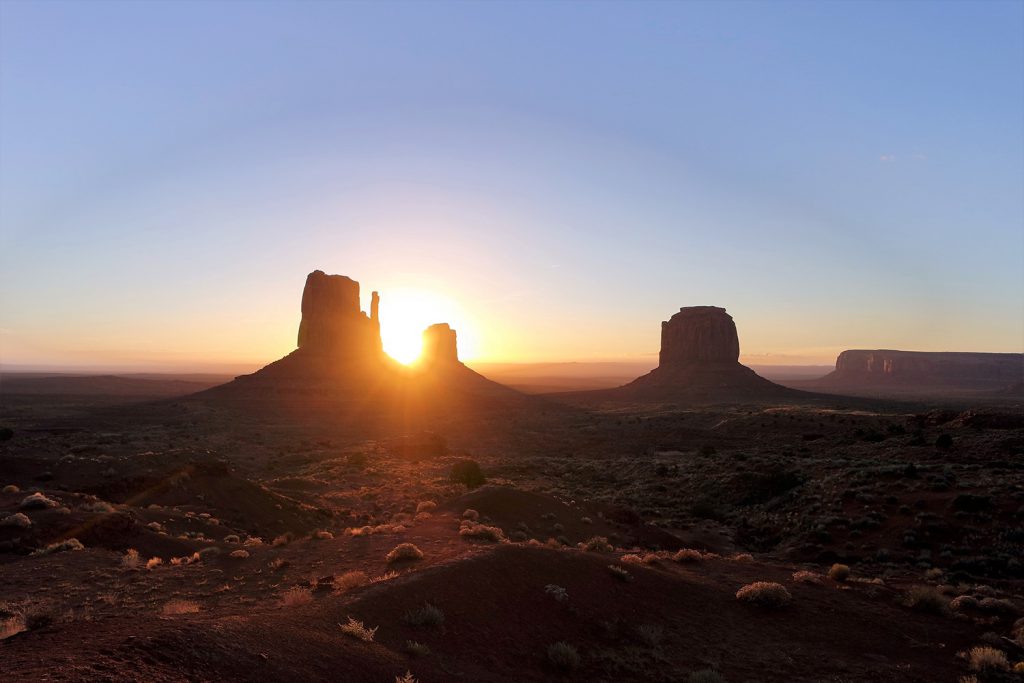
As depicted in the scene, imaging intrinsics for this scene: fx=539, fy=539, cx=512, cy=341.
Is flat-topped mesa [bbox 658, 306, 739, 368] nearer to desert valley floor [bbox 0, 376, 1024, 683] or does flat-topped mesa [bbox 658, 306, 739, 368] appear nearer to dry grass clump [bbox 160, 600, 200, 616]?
desert valley floor [bbox 0, 376, 1024, 683]

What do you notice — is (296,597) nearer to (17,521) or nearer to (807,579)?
(17,521)

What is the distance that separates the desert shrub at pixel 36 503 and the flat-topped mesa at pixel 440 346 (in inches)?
4990

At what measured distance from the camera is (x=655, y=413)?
89625 millimetres

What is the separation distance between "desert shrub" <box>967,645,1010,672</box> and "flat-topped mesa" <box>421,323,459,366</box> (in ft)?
458

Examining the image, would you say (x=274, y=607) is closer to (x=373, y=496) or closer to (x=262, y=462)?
(x=373, y=496)

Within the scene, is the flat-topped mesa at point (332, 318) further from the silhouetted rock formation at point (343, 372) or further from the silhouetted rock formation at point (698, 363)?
the silhouetted rock formation at point (698, 363)

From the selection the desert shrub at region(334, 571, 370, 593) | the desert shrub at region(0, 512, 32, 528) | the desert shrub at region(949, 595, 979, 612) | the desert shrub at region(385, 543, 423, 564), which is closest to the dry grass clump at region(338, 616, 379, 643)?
the desert shrub at region(334, 571, 370, 593)

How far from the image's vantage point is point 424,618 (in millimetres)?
10203

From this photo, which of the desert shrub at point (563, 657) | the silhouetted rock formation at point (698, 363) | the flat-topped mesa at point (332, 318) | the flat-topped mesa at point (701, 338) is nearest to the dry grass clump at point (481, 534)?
the desert shrub at point (563, 657)

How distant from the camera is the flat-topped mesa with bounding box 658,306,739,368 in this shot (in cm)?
13300

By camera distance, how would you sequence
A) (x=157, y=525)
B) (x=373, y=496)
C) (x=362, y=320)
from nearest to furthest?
(x=157, y=525), (x=373, y=496), (x=362, y=320)

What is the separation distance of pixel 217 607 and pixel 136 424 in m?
71.5

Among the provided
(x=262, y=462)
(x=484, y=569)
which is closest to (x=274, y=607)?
(x=484, y=569)

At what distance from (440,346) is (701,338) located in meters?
68.7
